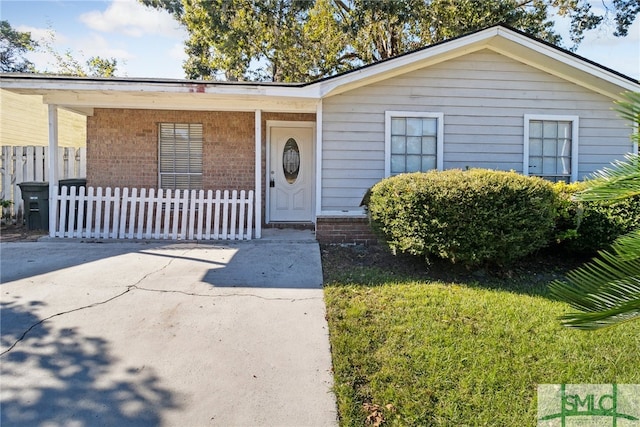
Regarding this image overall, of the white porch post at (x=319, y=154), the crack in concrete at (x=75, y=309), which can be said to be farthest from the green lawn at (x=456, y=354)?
the white porch post at (x=319, y=154)

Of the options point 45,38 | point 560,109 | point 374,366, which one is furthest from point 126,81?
point 45,38

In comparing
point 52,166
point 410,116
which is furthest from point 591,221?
point 52,166

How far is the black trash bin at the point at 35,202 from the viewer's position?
858cm

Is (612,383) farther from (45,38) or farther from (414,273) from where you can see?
(45,38)

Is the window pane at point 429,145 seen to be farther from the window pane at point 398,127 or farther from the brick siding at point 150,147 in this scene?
the brick siding at point 150,147

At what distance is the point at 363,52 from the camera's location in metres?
17.5

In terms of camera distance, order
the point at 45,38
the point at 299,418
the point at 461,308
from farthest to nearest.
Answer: the point at 45,38, the point at 461,308, the point at 299,418

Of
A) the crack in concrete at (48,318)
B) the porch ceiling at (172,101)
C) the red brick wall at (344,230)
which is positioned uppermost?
the porch ceiling at (172,101)

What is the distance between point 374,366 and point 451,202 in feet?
8.79

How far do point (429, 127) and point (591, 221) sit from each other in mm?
3240

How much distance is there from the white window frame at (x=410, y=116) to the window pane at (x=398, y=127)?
84mm

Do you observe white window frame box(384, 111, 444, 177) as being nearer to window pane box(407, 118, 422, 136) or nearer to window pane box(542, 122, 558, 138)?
→ window pane box(407, 118, 422, 136)

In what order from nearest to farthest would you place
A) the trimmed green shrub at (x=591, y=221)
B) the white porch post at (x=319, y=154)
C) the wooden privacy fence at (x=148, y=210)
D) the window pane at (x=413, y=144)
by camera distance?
the trimmed green shrub at (x=591, y=221) → the wooden privacy fence at (x=148, y=210) → the white porch post at (x=319, y=154) → the window pane at (x=413, y=144)

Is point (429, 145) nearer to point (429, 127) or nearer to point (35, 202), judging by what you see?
point (429, 127)
